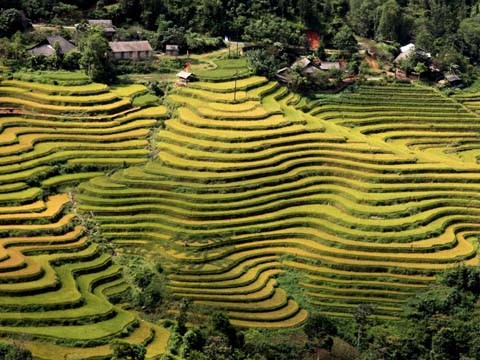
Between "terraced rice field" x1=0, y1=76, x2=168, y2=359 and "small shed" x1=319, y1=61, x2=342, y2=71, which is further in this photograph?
"small shed" x1=319, y1=61, x2=342, y2=71

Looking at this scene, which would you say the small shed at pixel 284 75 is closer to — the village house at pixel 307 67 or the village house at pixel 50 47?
the village house at pixel 307 67

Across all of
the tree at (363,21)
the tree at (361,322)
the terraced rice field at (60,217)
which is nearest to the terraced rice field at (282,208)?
the tree at (361,322)

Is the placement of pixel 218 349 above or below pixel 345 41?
below

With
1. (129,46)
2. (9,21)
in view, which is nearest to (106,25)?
(129,46)

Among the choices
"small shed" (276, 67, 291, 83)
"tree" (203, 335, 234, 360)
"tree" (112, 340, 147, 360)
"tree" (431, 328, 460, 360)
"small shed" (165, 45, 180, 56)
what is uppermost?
"small shed" (165, 45, 180, 56)

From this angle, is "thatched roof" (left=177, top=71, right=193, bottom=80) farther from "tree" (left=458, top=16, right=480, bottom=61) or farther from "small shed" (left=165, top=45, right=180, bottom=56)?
"tree" (left=458, top=16, right=480, bottom=61)

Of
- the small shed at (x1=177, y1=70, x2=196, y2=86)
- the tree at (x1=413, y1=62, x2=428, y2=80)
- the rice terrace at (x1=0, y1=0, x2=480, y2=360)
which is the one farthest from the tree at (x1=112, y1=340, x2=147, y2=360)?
the tree at (x1=413, y1=62, x2=428, y2=80)

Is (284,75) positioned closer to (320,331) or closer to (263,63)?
(263,63)
